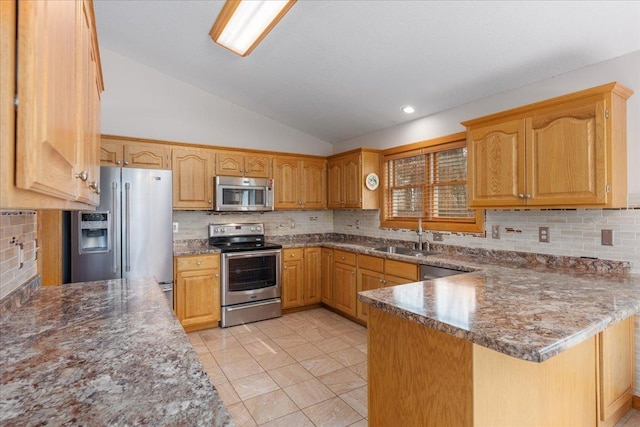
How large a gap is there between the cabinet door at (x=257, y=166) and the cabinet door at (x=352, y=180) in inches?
41.3

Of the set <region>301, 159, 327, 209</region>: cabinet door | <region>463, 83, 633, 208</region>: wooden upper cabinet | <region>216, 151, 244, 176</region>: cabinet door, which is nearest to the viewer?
<region>463, 83, 633, 208</region>: wooden upper cabinet

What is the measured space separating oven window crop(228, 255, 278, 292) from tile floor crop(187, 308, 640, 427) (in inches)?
18.4

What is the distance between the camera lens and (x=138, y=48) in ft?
11.8

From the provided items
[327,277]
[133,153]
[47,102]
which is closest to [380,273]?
[327,277]

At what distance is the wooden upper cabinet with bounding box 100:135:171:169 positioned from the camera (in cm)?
351

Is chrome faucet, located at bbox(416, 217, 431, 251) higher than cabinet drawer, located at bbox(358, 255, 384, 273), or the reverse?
chrome faucet, located at bbox(416, 217, 431, 251)

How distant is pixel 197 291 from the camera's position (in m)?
3.74

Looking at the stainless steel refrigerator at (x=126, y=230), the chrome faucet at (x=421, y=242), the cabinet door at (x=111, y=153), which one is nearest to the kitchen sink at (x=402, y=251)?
the chrome faucet at (x=421, y=242)

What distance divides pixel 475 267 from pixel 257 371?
6.63ft

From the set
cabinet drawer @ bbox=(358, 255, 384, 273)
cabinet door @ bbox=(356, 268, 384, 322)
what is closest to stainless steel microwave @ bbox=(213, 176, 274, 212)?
cabinet drawer @ bbox=(358, 255, 384, 273)

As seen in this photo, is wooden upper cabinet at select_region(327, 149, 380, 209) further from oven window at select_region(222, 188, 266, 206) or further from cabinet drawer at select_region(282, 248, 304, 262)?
oven window at select_region(222, 188, 266, 206)

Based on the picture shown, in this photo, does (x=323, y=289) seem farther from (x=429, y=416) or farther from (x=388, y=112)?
(x=429, y=416)

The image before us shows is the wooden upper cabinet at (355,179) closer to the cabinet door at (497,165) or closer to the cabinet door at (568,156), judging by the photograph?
the cabinet door at (497,165)

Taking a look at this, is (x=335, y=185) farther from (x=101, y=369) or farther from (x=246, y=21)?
(x=101, y=369)
